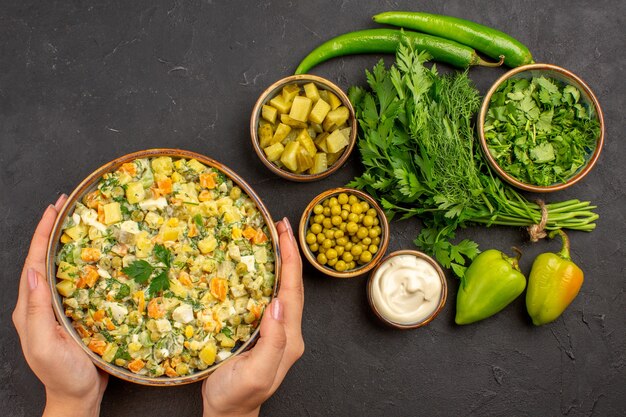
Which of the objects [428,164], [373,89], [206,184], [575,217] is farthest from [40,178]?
[575,217]

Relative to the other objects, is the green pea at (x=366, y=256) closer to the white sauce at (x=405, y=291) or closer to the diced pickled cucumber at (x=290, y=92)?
the white sauce at (x=405, y=291)

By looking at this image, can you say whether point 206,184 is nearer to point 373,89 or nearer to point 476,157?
point 373,89

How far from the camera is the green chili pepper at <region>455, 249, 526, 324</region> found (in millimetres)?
4078

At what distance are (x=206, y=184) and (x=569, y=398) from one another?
3.20m

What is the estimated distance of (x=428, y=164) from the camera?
3852 mm

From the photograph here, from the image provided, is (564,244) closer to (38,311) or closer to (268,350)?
(268,350)

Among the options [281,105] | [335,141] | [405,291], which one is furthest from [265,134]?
[405,291]

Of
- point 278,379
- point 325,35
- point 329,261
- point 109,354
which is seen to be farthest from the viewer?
point 325,35

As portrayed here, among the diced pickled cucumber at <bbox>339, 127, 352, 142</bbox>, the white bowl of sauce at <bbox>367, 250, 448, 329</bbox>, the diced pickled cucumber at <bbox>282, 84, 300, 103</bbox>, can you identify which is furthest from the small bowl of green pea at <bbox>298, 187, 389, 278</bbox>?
the diced pickled cucumber at <bbox>282, 84, 300, 103</bbox>

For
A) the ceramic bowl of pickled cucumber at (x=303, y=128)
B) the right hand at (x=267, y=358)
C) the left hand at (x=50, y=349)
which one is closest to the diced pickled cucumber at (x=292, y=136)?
the ceramic bowl of pickled cucumber at (x=303, y=128)

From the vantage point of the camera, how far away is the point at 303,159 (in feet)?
13.0

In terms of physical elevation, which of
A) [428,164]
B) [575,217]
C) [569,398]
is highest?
[428,164]

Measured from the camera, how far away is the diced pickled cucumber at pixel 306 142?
395 cm

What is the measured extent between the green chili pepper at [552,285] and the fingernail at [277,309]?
1973mm
